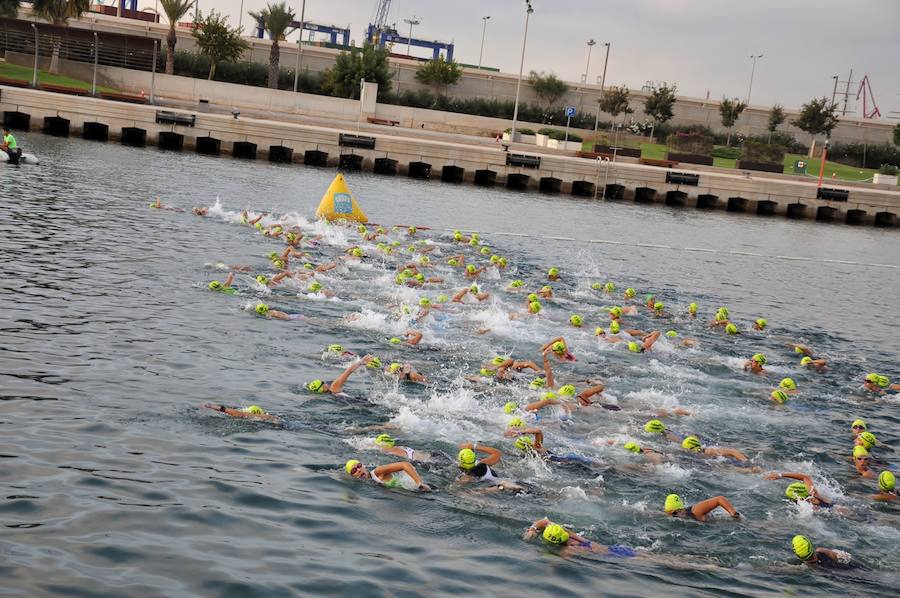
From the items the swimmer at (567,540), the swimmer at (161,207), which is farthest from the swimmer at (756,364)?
the swimmer at (161,207)

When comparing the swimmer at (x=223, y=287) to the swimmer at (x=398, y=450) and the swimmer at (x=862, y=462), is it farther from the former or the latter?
the swimmer at (x=862, y=462)

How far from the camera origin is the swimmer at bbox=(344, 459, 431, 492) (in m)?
12.7

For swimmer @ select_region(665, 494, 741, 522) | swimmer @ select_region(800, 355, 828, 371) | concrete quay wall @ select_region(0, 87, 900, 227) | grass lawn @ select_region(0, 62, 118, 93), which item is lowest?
swimmer @ select_region(665, 494, 741, 522)

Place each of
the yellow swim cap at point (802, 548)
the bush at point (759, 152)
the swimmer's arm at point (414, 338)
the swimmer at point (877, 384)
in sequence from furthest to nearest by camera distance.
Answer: the bush at point (759, 152) → the swimmer at point (877, 384) → the swimmer's arm at point (414, 338) → the yellow swim cap at point (802, 548)

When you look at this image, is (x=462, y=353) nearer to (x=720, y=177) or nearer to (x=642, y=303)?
(x=642, y=303)

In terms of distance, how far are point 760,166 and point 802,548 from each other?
6954 cm

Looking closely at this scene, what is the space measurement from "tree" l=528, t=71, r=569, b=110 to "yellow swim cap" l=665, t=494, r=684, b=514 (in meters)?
87.8

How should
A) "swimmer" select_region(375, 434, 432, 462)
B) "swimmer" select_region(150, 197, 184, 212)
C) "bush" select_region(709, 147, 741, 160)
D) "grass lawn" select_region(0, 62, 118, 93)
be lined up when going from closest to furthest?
"swimmer" select_region(375, 434, 432, 462) < "swimmer" select_region(150, 197, 184, 212) < "grass lawn" select_region(0, 62, 118, 93) < "bush" select_region(709, 147, 741, 160)

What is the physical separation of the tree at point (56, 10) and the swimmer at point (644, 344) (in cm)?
6957

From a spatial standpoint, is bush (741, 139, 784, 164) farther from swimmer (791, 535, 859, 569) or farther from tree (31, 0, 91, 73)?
swimmer (791, 535, 859, 569)

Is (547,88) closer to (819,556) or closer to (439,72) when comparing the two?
(439,72)

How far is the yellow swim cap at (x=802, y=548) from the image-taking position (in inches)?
459

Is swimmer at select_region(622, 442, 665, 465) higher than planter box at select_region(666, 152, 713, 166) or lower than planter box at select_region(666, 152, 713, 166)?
lower

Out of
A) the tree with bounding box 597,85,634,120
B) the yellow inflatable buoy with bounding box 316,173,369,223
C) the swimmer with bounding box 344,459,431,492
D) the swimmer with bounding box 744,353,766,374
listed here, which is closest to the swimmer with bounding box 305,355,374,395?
the swimmer with bounding box 344,459,431,492
